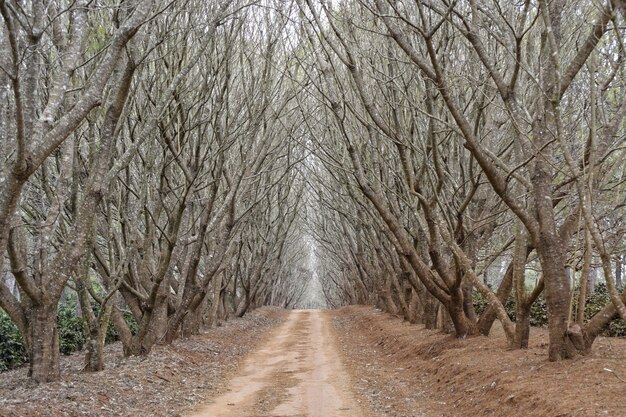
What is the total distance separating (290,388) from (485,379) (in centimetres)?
366

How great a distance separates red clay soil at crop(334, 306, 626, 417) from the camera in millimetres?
5948

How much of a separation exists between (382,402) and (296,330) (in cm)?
1535

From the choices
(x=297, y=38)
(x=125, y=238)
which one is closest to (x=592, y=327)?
(x=125, y=238)

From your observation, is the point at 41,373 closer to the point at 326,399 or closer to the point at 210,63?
the point at 326,399

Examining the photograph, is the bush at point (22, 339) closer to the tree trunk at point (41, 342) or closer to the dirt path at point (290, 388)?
the tree trunk at point (41, 342)

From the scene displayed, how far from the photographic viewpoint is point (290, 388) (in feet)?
33.0

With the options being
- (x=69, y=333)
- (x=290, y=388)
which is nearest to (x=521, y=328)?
(x=290, y=388)

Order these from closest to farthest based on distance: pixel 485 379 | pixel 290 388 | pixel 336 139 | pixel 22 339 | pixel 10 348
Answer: pixel 485 379, pixel 290 388, pixel 22 339, pixel 10 348, pixel 336 139

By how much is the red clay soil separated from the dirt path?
18.1 inches

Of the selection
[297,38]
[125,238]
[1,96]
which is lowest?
[125,238]

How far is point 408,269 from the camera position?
50.9 ft

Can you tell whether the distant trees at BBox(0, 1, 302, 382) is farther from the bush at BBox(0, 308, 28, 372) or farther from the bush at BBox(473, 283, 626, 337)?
the bush at BBox(473, 283, 626, 337)

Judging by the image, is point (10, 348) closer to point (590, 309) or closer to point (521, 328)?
point (521, 328)

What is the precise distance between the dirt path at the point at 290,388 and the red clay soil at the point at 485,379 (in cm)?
46
